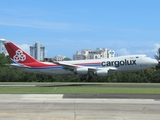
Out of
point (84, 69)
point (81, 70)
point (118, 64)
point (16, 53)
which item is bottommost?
point (81, 70)

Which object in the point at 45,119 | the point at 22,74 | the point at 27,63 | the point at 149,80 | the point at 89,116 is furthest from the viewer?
the point at 22,74

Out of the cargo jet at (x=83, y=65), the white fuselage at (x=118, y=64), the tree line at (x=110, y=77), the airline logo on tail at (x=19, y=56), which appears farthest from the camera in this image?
the tree line at (x=110, y=77)

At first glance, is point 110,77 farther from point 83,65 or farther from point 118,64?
point 118,64

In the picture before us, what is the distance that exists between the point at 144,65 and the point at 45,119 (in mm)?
38358

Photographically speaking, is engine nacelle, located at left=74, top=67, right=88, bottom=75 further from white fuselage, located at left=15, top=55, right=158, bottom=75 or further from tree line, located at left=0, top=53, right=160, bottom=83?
tree line, located at left=0, top=53, right=160, bottom=83

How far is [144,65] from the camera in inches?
1957

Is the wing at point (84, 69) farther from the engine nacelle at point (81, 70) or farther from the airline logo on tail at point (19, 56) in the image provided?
the airline logo on tail at point (19, 56)

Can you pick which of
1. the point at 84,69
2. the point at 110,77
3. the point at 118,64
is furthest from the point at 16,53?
the point at 110,77

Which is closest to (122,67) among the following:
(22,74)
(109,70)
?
(109,70)

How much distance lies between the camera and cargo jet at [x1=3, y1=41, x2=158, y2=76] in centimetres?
4850

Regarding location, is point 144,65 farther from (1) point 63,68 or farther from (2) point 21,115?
(2) point 21,115

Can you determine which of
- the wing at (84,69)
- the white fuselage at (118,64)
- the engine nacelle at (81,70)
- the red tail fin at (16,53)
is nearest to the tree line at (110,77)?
the white fuselage at (118,64)

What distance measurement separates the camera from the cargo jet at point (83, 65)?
159ft

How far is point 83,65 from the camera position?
51969 millimetres
